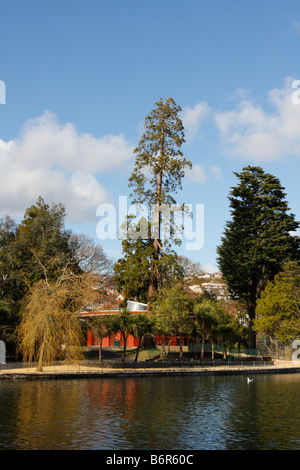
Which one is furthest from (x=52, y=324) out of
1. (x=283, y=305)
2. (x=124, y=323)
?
(x=283, y=305)

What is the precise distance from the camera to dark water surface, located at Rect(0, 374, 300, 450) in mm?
16047

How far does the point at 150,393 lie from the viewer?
28.0 meters

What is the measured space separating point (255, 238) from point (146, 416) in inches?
1674

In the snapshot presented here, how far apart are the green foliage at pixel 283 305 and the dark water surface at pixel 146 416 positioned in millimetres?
21761

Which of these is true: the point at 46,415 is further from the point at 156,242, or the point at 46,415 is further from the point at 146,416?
the point at 156,242

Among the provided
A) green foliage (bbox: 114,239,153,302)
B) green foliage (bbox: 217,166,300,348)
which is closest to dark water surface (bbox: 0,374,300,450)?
green foliage (bbox: 114,239,153,302)

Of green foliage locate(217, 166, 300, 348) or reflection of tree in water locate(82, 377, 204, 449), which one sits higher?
green foliage locate(217, 166, 300, 348)

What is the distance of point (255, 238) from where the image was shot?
198 ft

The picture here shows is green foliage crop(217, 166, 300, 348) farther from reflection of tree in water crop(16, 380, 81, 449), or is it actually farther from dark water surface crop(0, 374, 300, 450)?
reflection of tree in water crop(16, 380, 81, 449)

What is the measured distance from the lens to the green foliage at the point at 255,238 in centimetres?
5859

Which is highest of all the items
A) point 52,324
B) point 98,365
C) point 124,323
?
point 124,323

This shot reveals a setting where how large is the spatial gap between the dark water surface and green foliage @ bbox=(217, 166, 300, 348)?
87.8 feet
